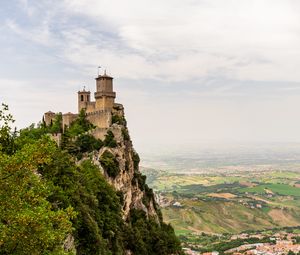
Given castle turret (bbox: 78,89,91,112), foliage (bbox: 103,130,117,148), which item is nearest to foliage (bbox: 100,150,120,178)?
foliage (bbox: 103,130,117,148)

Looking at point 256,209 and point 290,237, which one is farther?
point 256,209

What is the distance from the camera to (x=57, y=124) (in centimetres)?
5925

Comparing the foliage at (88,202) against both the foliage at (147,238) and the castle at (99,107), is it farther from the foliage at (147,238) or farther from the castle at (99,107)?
the castle at (99,107)

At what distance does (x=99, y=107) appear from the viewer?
2397 inches

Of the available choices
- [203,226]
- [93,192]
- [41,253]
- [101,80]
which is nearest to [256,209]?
[203,226]

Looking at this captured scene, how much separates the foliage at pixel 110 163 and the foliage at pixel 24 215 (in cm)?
3041

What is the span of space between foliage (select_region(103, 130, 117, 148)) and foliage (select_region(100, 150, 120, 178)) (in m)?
1.40

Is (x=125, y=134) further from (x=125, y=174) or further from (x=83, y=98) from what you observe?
(x=83, y=98)

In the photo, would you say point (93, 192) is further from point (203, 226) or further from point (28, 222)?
point (203, 226)

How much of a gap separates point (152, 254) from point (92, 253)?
69.7ft

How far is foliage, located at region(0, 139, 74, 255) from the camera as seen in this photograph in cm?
1770

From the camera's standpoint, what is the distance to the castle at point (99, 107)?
5781cm

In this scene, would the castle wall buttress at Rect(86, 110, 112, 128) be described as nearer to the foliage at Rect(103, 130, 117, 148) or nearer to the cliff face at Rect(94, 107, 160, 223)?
the cliff face at Rect(94, 107, 160, 223)

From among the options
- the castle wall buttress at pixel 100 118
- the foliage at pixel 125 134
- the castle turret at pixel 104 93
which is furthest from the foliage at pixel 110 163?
the castle turret at pixel 104 93
